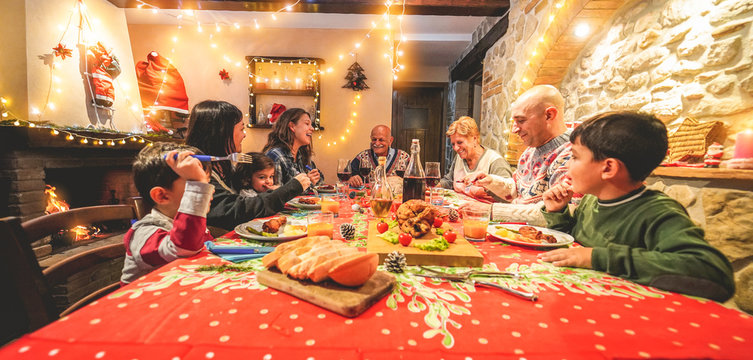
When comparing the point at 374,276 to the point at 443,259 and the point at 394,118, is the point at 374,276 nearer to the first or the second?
the point at 443,259

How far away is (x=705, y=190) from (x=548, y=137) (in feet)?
2.81

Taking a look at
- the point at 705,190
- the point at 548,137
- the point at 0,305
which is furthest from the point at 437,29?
the point at 0,305

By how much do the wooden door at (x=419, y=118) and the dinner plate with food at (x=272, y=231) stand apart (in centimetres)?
654

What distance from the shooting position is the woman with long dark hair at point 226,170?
149 cm

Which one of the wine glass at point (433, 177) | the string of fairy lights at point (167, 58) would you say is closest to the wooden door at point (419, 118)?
the string of fairy lights at point (167, 58)

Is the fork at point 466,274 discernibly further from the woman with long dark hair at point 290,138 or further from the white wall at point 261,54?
the white wall at point 261,54

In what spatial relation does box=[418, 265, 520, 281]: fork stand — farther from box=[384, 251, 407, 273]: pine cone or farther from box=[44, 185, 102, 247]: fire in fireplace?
box=[44, 185, 102, 247]: fire in fireplace

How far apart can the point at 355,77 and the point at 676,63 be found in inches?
147

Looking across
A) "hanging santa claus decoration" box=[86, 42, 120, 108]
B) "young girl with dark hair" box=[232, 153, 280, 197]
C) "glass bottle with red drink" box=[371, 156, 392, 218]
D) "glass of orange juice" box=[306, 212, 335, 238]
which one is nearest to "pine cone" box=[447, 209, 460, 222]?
"glass bottle with red drink" box=[371, 156, 392, 218]

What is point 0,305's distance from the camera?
81 centimetres

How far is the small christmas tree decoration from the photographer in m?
4.84

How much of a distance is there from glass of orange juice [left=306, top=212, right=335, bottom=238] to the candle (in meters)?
2.09

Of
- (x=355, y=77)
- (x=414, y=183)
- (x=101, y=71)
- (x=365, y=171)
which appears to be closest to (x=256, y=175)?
(x=365, y=171)

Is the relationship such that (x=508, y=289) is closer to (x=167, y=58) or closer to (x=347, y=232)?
(x=347, y=232)
